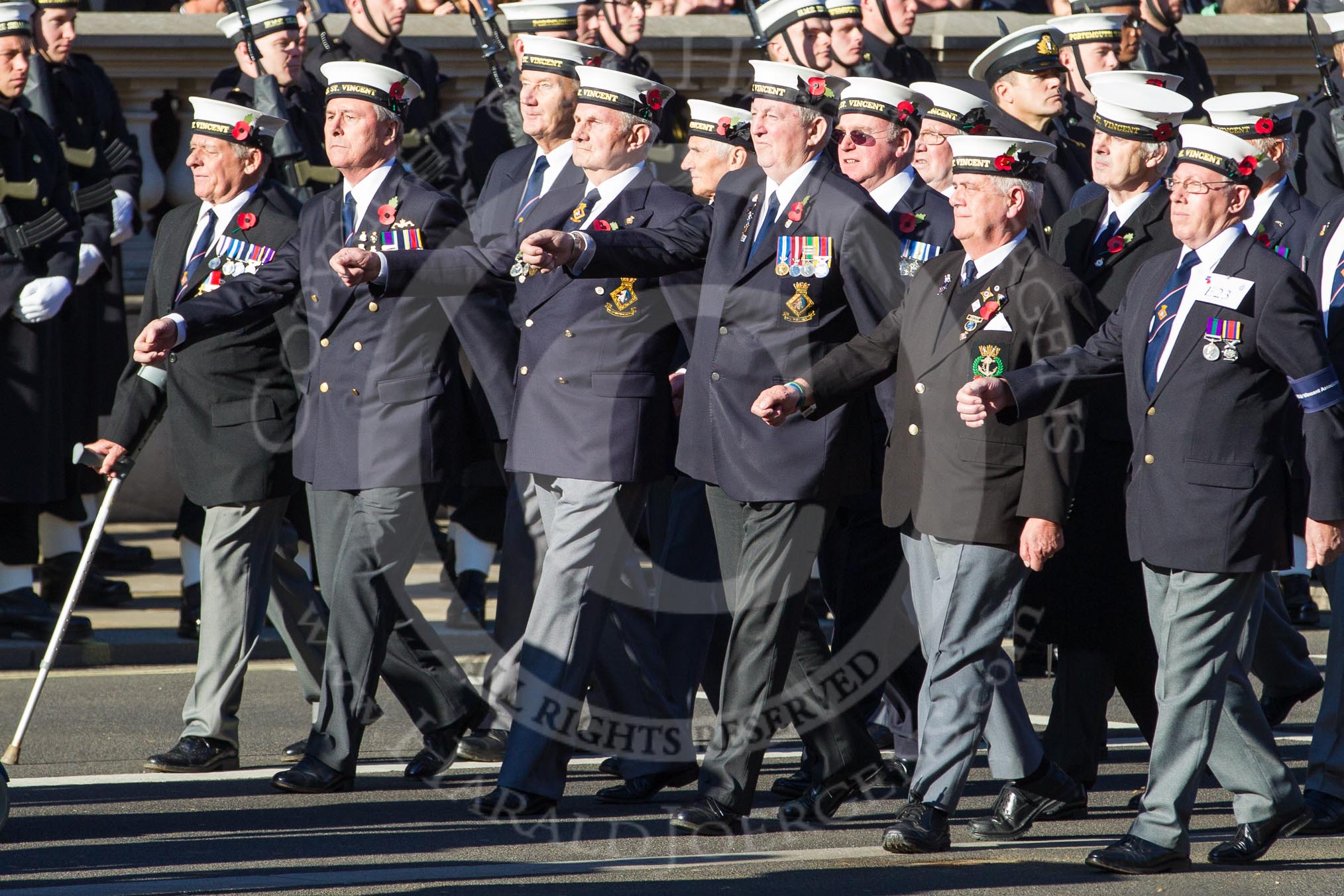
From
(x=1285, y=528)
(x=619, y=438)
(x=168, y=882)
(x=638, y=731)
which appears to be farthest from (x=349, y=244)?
(x=1285, y=528)

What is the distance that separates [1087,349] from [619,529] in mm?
1447

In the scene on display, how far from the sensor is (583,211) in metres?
6.74

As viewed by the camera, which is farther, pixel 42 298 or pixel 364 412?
pixel 42 298

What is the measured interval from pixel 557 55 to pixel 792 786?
238cm

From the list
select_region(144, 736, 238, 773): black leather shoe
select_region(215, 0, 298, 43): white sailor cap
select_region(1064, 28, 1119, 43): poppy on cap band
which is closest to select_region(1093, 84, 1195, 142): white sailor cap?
select_region(1064, 28, 1119, 43): poppy on cap band

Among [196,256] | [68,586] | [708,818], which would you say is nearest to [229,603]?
[196,256]

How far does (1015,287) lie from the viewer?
6156mm

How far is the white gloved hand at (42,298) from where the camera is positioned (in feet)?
30.2

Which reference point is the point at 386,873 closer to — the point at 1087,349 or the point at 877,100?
the point at 1087,349

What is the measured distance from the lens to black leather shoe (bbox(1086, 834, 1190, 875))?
5.89 meters

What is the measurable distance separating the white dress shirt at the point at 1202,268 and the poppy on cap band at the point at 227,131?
10.2ft

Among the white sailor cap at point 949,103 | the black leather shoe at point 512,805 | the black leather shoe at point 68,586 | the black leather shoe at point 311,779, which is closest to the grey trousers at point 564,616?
the black leather shoe at point 512,805

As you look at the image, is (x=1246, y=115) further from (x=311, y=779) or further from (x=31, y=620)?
(x=31, y=620)

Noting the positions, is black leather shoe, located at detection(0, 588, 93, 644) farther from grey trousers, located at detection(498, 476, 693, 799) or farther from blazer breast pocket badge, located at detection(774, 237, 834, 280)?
blazer breast pocket badge, located at detection(774, 237, 834, 280)
